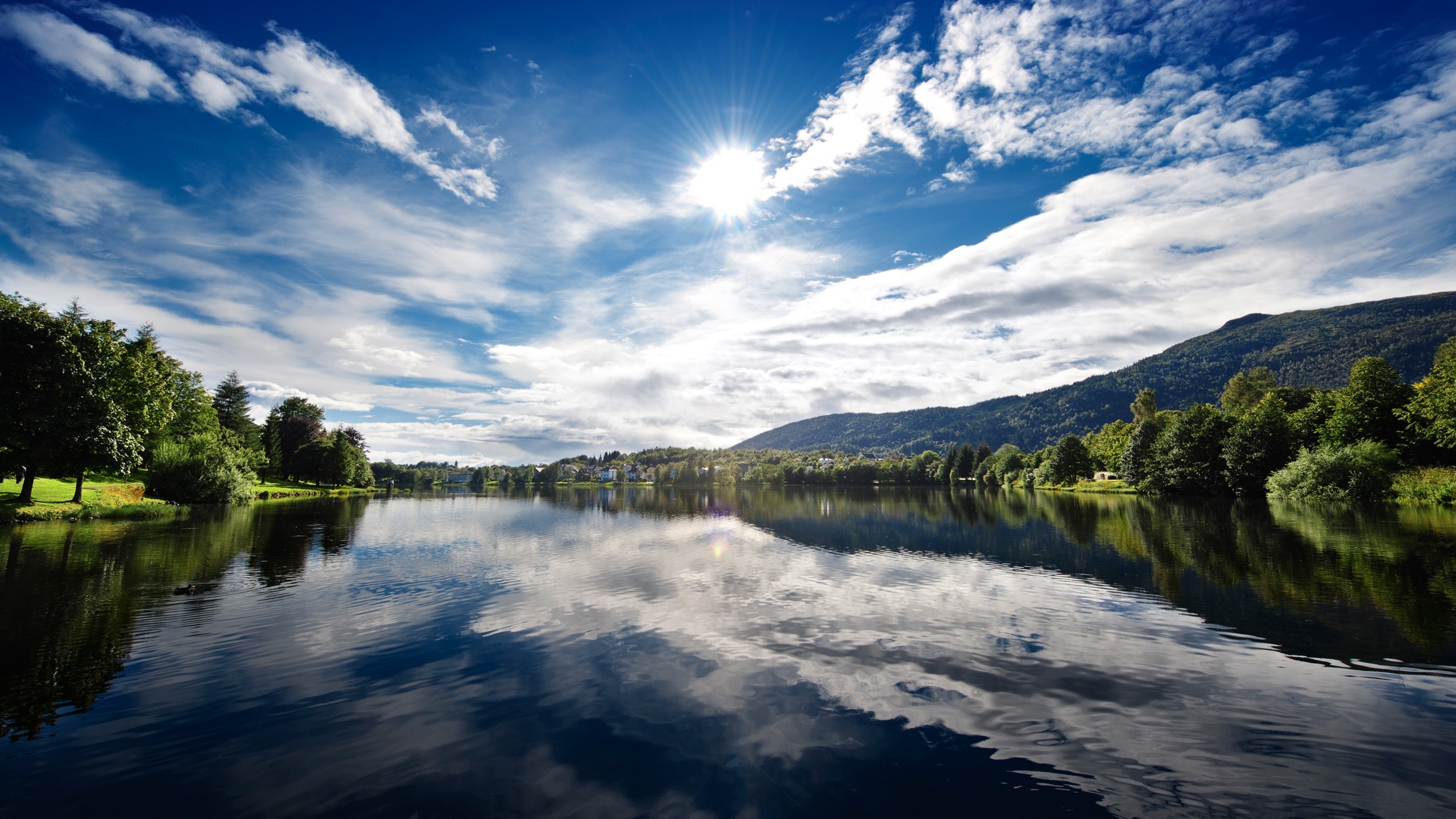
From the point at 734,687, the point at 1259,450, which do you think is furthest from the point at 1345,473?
the point at 734,687

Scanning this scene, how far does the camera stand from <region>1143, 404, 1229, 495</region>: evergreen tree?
8044cm

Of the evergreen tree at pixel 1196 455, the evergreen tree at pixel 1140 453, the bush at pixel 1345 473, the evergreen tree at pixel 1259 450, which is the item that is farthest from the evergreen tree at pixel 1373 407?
the evergreen tree at pixel 1140 453

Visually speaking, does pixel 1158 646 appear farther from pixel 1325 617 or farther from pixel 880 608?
pixel 880 608

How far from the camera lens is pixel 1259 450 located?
239 feet

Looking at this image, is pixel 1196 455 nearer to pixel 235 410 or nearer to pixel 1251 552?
pixel 1251 552

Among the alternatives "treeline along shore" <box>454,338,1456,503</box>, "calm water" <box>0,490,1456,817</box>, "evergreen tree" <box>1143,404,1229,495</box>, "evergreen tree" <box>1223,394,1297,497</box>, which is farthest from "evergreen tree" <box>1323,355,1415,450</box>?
"calm water" <box>0,490,1456,817</box>

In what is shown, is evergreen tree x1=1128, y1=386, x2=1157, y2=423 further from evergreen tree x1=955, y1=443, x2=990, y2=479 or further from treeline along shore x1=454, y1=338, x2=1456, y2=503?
evergreen tree x1=955, y1=443, x2=990, y2=479

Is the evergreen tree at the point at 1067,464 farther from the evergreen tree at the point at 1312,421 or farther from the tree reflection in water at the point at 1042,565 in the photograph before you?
the tree reflection in water at the point at 1042,565

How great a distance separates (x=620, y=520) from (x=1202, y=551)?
47.2m

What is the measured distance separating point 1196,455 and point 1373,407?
20.1m

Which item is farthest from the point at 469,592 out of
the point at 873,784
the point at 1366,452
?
the point at 1366,452

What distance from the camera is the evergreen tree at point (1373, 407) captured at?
6309cm

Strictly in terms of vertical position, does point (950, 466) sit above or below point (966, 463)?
below

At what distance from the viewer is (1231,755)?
9562mm
